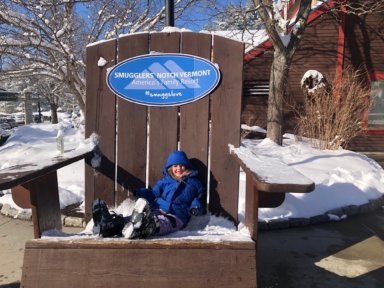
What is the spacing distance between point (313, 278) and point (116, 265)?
5.86 ft

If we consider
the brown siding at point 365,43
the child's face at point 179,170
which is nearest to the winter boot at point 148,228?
the child's face at point 179,170

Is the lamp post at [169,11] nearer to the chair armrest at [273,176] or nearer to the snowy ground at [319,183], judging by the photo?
the snowy ground at [319,183]

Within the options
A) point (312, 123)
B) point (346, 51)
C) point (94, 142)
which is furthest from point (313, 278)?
point (346, 51)

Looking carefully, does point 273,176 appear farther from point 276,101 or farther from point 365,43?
point 365,43

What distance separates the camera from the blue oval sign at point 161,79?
104 inches

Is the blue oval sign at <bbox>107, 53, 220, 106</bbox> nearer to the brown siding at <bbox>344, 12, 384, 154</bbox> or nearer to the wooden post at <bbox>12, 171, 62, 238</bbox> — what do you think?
the wooden post at <bbox>12, 171, 62, 238</bbox>

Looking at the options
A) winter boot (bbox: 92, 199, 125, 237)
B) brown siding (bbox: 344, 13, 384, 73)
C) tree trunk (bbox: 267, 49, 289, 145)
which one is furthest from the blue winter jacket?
brown siding (bbox: 344, 13, 384, 73)

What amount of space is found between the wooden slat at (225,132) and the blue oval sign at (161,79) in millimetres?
117

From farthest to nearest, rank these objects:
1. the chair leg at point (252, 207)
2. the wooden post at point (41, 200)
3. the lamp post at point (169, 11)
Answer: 1. the lamp post at point (169, 11)
2. the wooden post at point (41, 200)
3. the chair leg at point (252, 207)

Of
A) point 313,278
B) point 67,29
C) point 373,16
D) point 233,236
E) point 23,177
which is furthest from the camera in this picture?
point 373,16

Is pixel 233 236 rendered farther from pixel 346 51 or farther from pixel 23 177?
pixel 346 51

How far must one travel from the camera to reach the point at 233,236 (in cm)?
189

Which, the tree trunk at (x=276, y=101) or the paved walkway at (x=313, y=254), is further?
the tree trunk at (x=276, y=101)

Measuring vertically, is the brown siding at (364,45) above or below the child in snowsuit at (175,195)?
above
